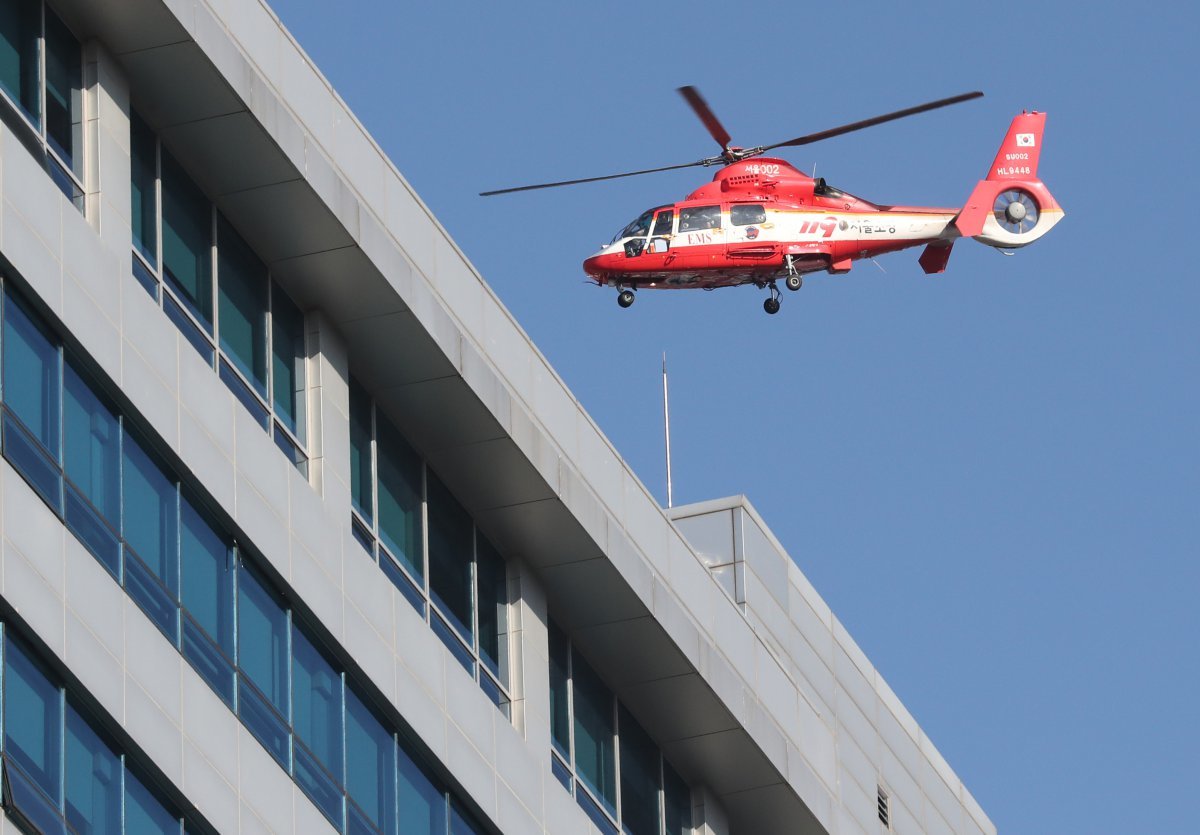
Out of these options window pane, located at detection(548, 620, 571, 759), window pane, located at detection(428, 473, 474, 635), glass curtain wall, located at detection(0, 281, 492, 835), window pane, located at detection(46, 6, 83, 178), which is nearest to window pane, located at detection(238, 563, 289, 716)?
glass curtain wall, located at detection(0, 281, 492, 835)

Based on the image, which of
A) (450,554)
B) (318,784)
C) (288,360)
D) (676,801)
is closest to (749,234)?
(676,801)

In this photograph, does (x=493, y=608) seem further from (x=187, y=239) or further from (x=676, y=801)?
(x=187, y=239)

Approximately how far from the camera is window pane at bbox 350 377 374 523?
28.1 metres

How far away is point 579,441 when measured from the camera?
100.0ft

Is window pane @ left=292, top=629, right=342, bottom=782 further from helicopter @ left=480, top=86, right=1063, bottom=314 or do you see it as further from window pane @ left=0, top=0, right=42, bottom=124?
helicopter @ left=480, top=86, right=1063, bottom=314

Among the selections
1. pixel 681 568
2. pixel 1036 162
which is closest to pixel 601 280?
pixel 1036 162

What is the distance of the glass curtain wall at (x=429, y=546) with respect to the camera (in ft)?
92.9

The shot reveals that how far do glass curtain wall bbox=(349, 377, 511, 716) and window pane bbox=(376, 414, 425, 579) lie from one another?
10mm

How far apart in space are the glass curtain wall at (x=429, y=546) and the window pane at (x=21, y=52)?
5.34 m

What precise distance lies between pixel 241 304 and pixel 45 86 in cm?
323

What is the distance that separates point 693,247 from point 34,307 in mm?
28629

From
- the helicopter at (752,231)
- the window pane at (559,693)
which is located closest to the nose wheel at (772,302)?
the helicopter at (752,231)

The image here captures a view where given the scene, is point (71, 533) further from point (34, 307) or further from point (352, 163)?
point (352, 163)

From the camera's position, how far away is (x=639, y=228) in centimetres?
5181
